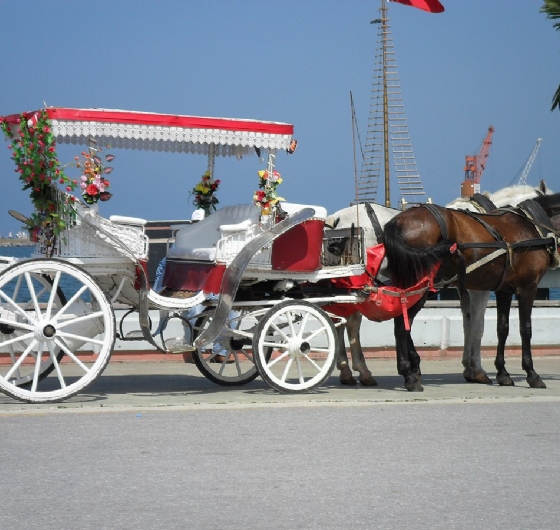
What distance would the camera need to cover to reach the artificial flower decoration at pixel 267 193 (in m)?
9.25

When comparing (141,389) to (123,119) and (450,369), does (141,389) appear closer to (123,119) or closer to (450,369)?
(123,119)

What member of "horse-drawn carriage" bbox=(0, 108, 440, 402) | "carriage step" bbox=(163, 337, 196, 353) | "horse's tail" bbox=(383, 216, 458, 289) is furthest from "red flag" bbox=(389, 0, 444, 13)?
"carriage step" bbox=(163, 337, 196, 353)

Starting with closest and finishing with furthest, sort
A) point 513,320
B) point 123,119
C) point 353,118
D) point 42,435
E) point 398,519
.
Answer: point 398,519 → point 42,435 → point 123,119 → point 353,118 → point 513,320

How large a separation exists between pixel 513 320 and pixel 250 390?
20.3 ft

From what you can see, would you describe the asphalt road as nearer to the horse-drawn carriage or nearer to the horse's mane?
the horse-drawn carriage

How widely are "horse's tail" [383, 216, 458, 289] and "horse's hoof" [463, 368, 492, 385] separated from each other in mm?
1577

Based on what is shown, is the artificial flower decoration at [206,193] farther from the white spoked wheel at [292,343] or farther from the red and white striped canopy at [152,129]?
the white spoked wheel at [292,343]

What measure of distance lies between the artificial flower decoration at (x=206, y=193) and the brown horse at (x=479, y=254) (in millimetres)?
1976

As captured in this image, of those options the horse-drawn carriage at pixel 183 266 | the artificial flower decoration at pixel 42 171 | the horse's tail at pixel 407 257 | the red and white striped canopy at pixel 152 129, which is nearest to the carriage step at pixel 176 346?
the horse-drawn carriage at pixel 183 266

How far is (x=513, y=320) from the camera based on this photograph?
48.7 ft

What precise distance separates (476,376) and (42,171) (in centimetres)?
517

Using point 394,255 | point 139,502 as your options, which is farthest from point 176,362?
Answer: point 139,502

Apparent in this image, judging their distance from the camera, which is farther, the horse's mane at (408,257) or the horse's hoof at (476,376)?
the horse's hoof at (476,376)

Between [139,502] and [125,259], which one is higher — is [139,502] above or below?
below
